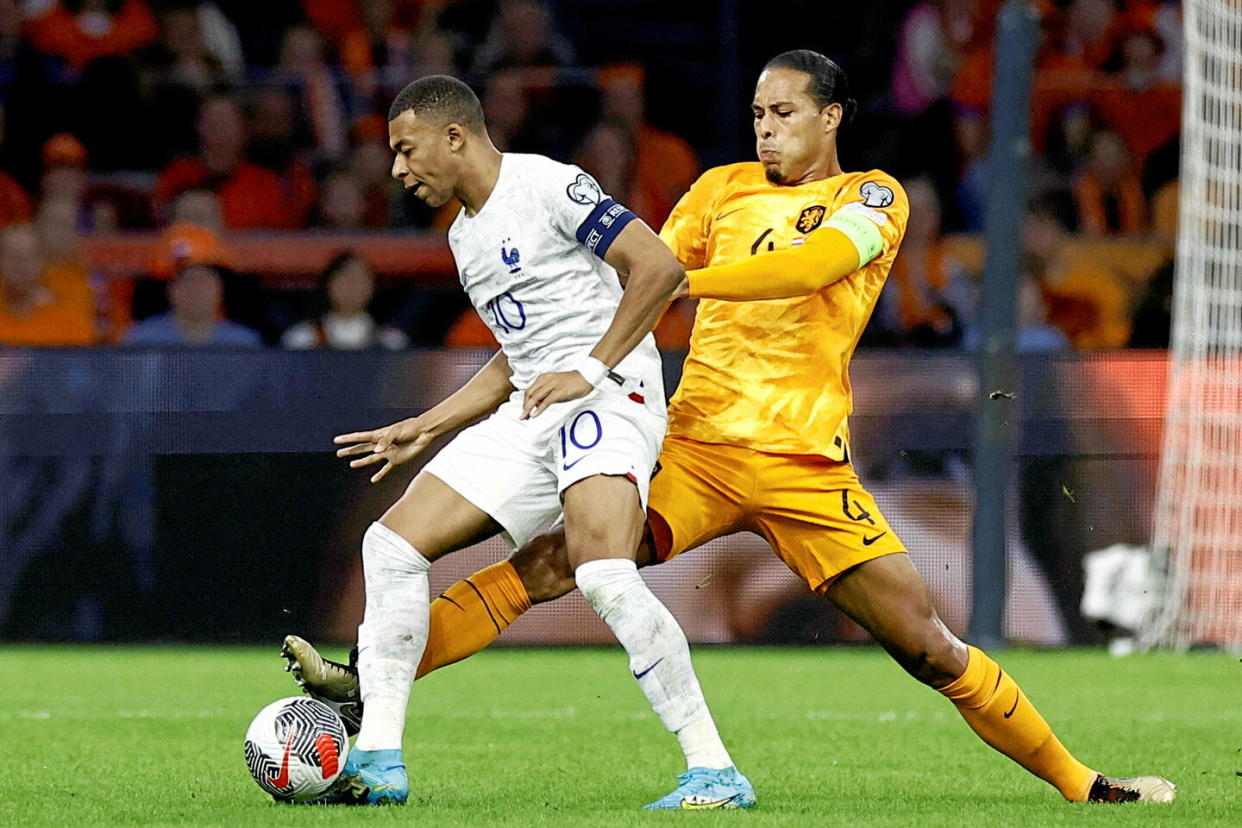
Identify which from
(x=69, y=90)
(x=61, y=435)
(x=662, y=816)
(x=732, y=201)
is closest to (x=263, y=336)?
(x=61, y=435)

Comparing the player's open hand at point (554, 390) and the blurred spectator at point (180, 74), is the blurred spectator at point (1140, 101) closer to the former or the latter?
the blurred spectator at point (180, 74)

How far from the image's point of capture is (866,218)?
5.14 meters

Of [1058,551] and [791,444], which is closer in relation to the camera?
[791,444]

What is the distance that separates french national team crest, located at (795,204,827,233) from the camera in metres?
5.29

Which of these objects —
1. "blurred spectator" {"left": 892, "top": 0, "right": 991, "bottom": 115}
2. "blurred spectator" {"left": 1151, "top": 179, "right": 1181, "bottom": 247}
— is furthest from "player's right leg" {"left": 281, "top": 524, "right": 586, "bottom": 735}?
"blurred spectator" {"left": 892, "top": 0, "right": 991, "bottom": 115}

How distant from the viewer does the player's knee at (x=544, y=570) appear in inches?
204

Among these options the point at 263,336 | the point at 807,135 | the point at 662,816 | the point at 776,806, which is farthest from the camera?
the point at 263,336

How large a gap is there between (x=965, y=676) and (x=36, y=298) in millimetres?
7684

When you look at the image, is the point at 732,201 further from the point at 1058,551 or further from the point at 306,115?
the point at 306,115

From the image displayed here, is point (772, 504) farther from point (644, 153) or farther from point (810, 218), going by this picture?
point (644, 153)

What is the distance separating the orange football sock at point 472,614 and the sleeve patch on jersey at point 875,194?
51.2 inches

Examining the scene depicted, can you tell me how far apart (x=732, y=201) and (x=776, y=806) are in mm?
1594

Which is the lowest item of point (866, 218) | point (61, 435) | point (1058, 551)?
point (1058, 551)

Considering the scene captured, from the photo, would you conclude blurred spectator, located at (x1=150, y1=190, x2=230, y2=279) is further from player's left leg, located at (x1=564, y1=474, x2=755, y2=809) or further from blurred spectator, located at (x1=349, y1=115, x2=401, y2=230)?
player's left leg, located at (x1=564, y1=474, x2=755, y2=809)
